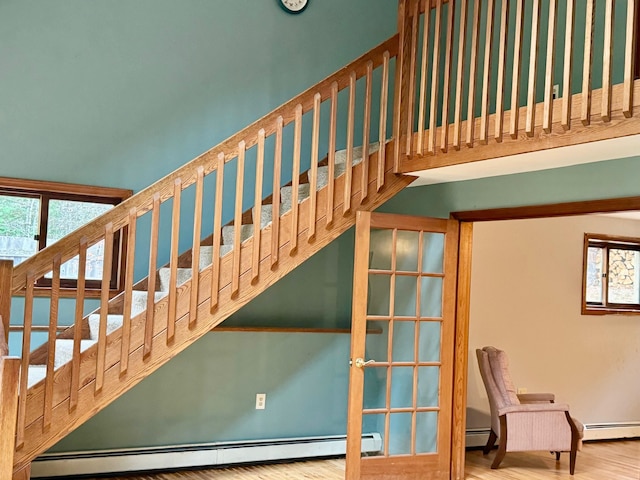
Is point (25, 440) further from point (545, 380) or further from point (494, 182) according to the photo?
point (545, 380)

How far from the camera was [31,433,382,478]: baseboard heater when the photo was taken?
4.95m

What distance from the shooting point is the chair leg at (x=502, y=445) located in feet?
19.1

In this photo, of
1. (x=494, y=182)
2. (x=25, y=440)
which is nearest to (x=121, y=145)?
(x=25, y=440)

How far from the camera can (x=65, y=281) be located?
5.02 metres

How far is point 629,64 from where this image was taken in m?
3.45

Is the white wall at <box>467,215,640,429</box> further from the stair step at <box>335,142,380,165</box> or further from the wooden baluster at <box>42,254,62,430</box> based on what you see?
the wooden baluster at <box>42,254,62,430</box>

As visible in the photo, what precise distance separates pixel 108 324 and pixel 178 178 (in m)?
0.95

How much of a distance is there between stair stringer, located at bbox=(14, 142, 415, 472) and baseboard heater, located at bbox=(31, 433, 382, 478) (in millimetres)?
1085

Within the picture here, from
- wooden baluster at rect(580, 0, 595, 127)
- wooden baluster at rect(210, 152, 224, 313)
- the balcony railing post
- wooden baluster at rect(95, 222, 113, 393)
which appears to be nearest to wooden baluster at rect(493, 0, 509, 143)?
wooden baluster at rect(580, 0, 595, 127)

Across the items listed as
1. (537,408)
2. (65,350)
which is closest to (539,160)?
(537,408)

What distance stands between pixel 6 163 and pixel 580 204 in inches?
141

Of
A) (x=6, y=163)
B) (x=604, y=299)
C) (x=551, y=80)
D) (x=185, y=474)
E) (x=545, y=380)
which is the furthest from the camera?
(x=604, y=299)

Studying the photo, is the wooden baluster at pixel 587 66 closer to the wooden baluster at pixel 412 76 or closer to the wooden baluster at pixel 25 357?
the wooden baluster at pixel 412 76

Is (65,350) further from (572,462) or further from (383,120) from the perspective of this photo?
(572,462)
